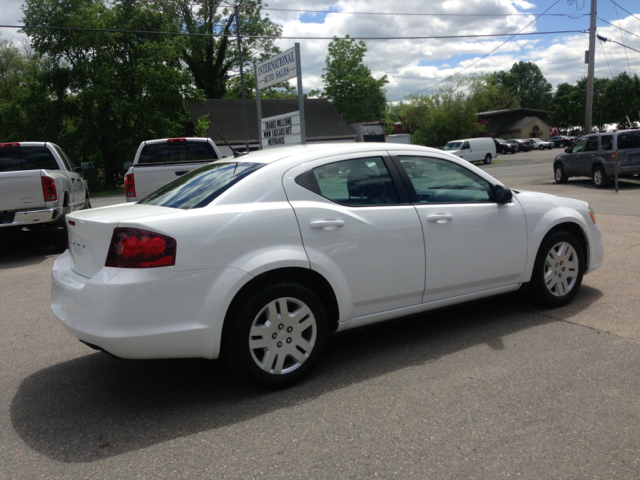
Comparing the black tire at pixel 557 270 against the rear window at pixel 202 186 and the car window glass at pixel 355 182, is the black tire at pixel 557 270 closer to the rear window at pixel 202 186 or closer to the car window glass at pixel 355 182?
the car window glass at pixel 355 182

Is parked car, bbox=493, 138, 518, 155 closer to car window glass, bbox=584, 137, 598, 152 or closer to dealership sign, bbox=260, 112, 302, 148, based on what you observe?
car window glass, bbox=584, 137, 598, 152

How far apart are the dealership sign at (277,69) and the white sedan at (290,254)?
449 inches

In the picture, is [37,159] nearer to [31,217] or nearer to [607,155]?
[31,217]

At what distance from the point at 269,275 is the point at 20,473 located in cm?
170

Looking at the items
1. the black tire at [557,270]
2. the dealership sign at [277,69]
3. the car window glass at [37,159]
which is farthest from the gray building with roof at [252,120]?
the black tire at [557,270]

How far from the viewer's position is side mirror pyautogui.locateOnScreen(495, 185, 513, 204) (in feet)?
15.1

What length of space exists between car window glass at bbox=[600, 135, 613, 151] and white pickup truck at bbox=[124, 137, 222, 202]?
481 inches

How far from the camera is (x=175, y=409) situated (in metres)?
3.44

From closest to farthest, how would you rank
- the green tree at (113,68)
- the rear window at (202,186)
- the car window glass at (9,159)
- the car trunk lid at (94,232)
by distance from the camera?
the car trunk lid at (94,232) → the rear window at (202,186) → the car window glass at (9,159) → the green tree at (113,68)

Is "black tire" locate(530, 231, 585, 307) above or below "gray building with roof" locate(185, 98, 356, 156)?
below

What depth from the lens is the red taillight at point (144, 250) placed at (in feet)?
10.5

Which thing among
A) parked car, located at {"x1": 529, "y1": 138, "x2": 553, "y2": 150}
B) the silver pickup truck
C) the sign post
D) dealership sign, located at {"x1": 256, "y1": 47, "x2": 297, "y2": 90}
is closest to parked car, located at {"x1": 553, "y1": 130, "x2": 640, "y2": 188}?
the sign post

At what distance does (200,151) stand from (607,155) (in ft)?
40.7

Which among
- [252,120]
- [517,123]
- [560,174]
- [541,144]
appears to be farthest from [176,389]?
[517,123]
